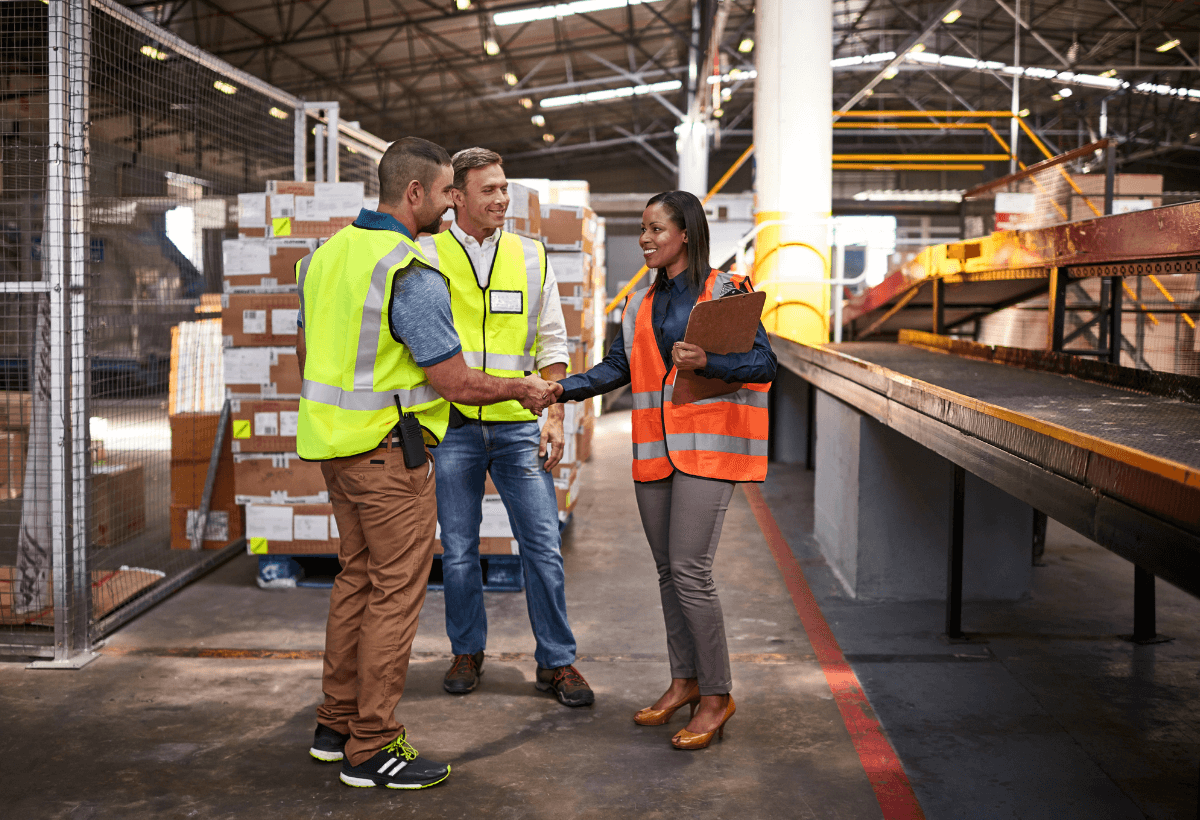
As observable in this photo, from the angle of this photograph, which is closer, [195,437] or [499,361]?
[499,361]

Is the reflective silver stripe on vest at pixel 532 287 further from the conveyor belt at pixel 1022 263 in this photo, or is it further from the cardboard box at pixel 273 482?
the conveyor belt at pixel 1022 263

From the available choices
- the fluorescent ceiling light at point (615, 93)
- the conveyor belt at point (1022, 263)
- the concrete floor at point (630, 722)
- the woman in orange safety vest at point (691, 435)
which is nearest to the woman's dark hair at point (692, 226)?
the woman in orange safety vest at point (691, 435)

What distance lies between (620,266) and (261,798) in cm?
1863

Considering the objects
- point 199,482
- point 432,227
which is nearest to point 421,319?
point 432,227

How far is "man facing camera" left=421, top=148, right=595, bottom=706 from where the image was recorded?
351 cm

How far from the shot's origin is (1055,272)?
16.9 feet

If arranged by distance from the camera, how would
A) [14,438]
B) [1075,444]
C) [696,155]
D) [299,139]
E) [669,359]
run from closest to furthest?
[1075,444], [669,359], [14,438], [299,139], [696,155]

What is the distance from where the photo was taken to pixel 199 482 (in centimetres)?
593

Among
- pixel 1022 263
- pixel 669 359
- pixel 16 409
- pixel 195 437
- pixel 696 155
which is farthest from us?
pixel 696 155

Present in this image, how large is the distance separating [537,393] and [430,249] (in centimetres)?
81

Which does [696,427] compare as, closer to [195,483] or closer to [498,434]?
[498,434]

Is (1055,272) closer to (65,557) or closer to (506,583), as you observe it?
(506,583)

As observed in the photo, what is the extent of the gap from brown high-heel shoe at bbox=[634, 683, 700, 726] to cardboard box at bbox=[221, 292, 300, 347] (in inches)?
117

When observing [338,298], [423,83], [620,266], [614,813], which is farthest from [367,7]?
[614,813]
